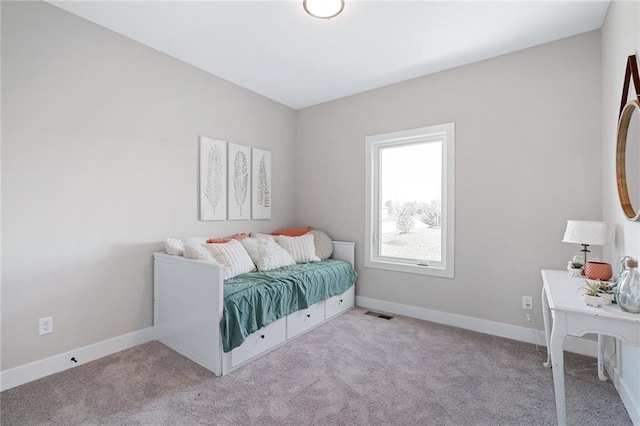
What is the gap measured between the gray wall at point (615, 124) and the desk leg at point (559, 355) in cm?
50

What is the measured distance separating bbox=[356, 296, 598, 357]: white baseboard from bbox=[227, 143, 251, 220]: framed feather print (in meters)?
1.75

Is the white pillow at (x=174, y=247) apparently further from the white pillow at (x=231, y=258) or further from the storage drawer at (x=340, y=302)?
the storage drawer at (x=340, y=302)

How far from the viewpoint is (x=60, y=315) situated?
2.21 meters

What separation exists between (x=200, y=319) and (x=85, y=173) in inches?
55.9

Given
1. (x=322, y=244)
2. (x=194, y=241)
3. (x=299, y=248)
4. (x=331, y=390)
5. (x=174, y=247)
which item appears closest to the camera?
(x=331, y=390)

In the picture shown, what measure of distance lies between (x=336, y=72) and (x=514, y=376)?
3.04m

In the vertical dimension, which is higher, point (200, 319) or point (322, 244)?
Answer: point (322, 244)

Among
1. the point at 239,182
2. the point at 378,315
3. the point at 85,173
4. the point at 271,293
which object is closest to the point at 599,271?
the point at 378,315

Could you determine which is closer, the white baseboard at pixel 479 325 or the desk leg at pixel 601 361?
the desk leg at pixel 601 361

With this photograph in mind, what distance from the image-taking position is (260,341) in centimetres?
240

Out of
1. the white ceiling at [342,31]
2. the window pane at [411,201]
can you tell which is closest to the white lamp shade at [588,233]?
the window pane at [411,201]

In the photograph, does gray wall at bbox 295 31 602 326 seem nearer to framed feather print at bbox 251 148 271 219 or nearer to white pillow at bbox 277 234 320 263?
white pillow at bbox 277 234 320 263

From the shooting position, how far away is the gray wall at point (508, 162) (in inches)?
97.8

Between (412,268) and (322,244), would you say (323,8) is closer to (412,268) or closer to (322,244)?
(322,244)
